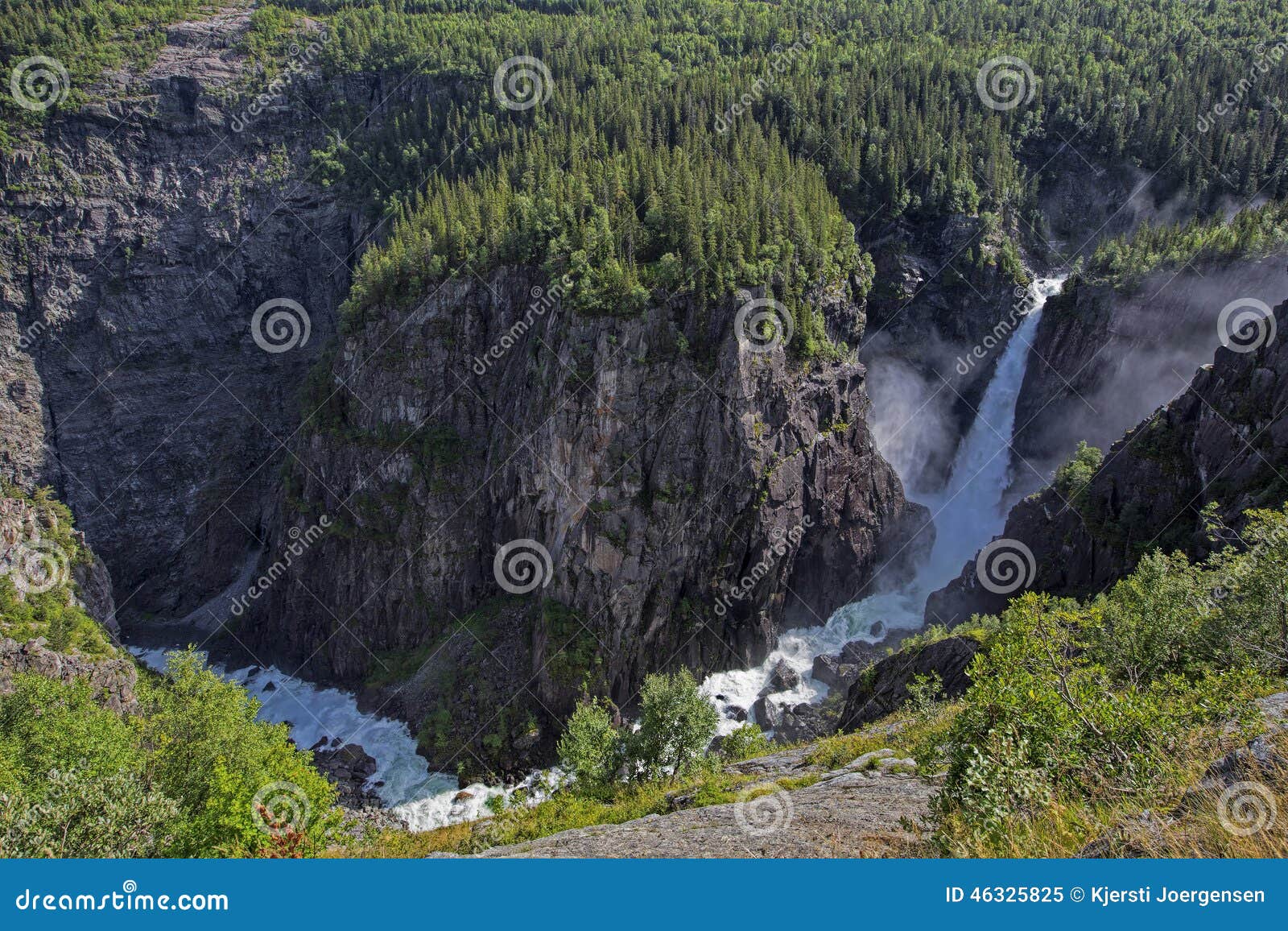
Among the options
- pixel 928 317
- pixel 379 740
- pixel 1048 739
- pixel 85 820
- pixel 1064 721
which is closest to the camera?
pixel 1064 721

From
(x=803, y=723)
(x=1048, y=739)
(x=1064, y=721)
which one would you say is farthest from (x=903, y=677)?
(x=1064, y=721)

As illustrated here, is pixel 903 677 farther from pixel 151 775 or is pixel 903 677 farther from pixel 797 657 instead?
pixel 151 775

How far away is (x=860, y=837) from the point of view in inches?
592

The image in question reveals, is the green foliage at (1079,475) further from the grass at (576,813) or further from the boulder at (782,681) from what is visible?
the grass at (576,813)

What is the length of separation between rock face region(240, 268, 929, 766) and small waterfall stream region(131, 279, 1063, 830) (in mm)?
2158

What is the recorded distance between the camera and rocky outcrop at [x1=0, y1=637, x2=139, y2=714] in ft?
127

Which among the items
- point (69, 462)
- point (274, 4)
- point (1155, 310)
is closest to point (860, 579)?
point (1155, 310)

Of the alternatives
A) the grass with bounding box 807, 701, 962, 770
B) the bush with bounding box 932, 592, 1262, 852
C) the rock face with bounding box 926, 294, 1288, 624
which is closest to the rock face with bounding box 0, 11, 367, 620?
the grass with bounding box 807, 701, 962, 770

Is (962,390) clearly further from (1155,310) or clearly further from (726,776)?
(726,776)

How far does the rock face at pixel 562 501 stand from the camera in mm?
55000

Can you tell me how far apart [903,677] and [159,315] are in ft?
288

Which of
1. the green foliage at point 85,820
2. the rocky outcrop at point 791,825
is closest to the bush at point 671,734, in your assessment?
the rocky outcrop at point 791,825

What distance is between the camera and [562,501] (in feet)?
186

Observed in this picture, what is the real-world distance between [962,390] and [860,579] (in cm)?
2545
